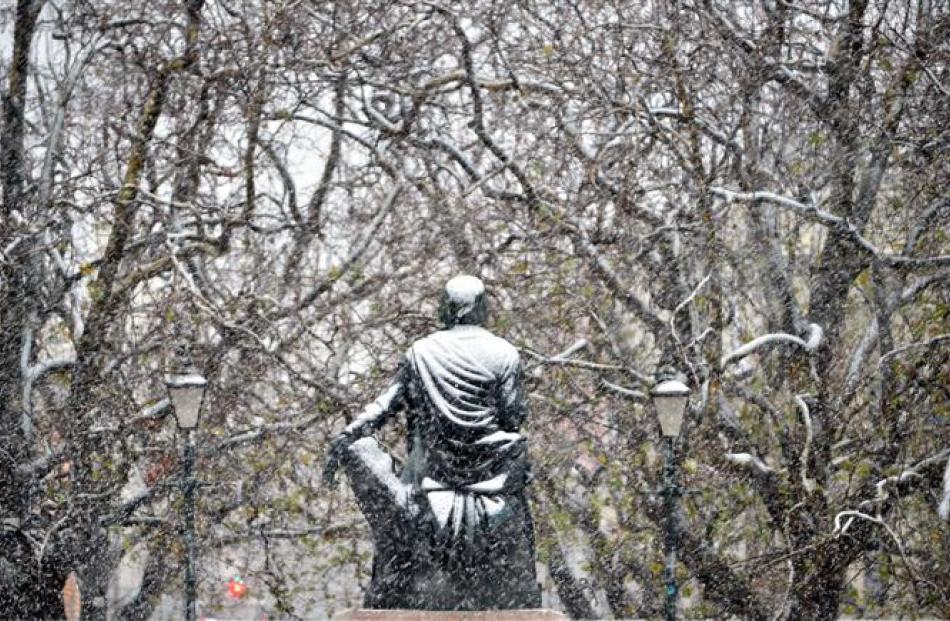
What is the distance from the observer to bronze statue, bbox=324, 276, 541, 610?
414 inches

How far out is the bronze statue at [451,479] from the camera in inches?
414

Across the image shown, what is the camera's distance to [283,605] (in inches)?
768

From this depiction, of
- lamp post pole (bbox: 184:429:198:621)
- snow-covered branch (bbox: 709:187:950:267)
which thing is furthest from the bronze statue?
snow-covered branch (bbox: 709:187:950:267)

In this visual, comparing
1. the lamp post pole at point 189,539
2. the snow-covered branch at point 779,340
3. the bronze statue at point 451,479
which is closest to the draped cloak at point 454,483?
the bronze statue at point 451,479

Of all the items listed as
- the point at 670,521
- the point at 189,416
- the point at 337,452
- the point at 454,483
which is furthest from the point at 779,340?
the point at 337,452

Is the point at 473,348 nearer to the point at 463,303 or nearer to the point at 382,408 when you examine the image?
the point at 463,303

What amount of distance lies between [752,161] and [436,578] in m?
8.21

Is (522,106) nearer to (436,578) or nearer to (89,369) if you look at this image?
(89,369)

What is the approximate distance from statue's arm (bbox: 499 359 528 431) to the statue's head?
1.27 ft

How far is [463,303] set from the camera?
1103cm

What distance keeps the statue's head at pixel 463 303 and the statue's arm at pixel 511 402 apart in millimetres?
388

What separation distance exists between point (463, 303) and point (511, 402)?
0.67m

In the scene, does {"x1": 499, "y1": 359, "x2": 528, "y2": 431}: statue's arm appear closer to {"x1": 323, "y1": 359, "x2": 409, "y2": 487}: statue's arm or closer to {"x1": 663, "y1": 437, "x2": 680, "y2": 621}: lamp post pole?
{"x1": 323, "y1": 359, "x2": 409, "y2": 487}: statue's arm

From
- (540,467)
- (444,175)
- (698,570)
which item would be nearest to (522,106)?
(444,175)
